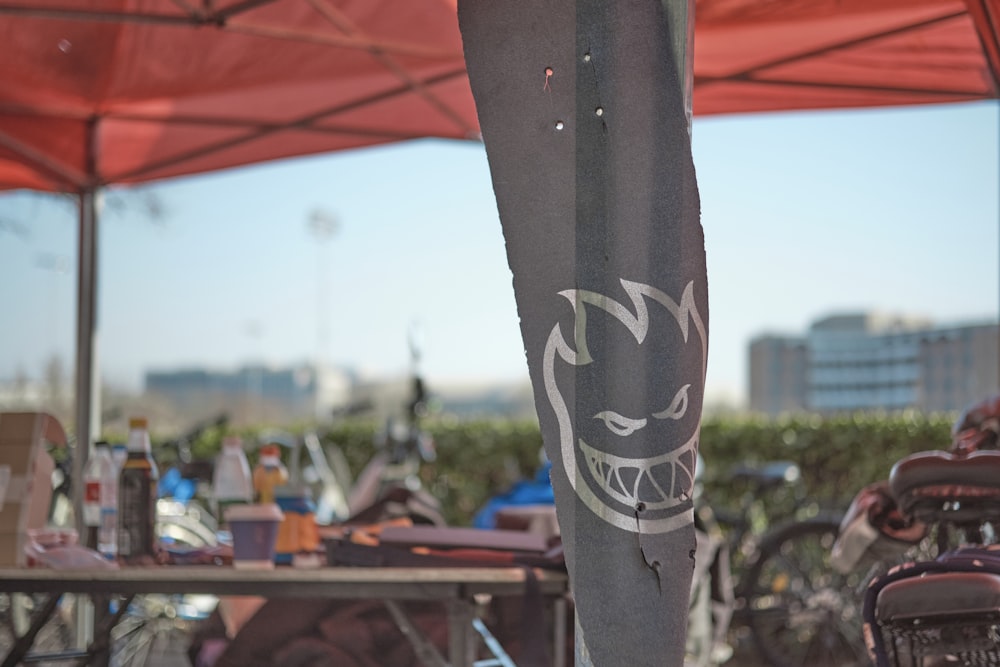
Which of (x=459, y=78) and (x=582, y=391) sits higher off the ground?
(x=459, y=78)

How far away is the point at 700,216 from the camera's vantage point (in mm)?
1684

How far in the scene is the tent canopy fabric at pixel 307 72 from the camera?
4203 millimetres

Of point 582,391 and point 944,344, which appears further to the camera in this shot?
point 944,344

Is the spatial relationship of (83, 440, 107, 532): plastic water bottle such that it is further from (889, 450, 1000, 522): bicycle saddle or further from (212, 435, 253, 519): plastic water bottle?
(889, 450, 1000, 522): bicycle saddle

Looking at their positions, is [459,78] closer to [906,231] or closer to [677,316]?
[677,316]

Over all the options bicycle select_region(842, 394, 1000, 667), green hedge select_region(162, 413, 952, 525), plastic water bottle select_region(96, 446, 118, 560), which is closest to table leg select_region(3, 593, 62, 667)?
plastic water bottle select_region(96, 446, 118, 560)

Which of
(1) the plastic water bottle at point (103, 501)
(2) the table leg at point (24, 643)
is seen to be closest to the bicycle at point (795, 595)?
(1) the plastic water bottle at point (103, 501)

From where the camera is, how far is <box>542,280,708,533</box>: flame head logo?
165 cm

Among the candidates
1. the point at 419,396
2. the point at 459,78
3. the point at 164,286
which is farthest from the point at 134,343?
the point at 459,78

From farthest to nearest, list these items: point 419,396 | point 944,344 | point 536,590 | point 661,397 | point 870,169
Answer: point 870,169 < point 944,344 < point 419,396 < point 536,590 < point 661,397

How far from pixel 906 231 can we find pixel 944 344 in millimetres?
13246

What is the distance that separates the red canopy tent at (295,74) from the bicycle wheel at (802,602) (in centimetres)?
221

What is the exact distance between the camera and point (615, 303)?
5.44ft

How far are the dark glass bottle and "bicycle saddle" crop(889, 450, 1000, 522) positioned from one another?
1.73 meters
